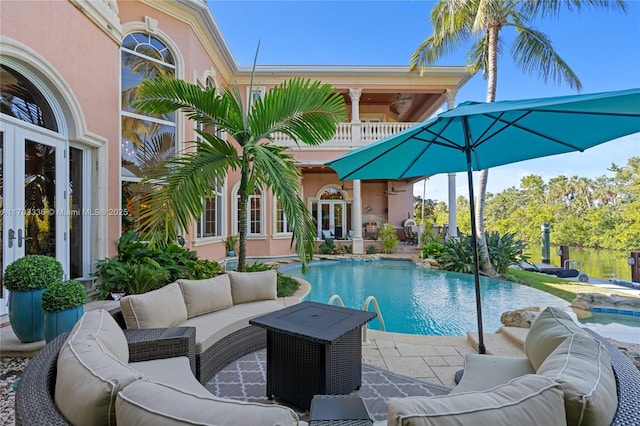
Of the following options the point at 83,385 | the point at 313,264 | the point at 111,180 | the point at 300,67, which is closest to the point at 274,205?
the point at 313,264

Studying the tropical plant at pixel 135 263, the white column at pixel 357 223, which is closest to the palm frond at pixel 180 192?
the tropical plant at pixel 135 263

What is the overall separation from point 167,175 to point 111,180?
7.72 ft

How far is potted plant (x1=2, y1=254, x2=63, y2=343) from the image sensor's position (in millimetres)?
3158

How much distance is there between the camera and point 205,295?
3.49 meters

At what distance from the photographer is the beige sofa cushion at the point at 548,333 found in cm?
177

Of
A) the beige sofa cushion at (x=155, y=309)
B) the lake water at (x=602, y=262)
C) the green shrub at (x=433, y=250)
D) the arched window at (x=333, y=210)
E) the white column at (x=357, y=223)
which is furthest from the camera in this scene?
the arched window at (x=333, y=210)

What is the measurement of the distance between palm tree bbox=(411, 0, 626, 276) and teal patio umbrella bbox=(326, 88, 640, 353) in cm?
587

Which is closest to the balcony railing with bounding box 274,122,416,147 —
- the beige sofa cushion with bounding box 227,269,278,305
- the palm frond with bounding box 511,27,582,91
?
the palm frond with bounding box 511,27,582,91

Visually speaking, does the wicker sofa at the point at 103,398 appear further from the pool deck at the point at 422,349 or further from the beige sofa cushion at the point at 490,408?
the pool deck at the point at 422,349

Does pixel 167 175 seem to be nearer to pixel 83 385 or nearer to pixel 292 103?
pixel 292 103

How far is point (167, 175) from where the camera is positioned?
4.36 m

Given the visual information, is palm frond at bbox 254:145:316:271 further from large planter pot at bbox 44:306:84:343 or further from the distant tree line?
the distant tree line

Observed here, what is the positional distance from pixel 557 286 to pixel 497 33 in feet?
22.2

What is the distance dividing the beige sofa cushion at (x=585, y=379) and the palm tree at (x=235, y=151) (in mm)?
3262
